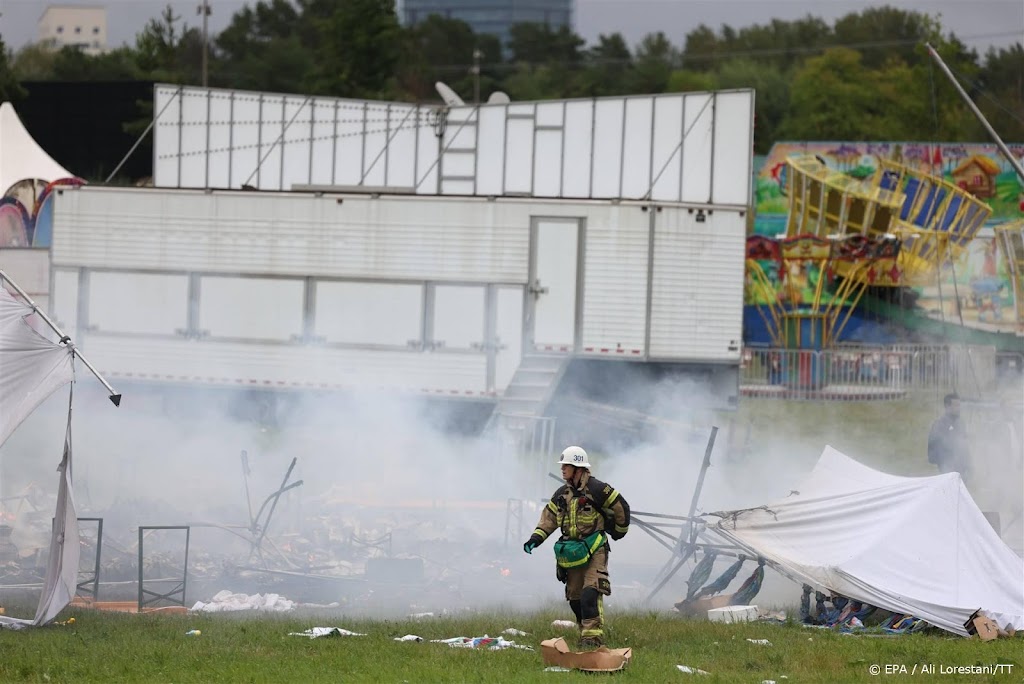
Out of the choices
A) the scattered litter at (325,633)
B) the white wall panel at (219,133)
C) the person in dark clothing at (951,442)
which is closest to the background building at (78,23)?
the white wall panel at (219,133)

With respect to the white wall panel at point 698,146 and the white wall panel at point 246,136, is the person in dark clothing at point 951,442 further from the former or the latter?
the white wall panel at point 246,136

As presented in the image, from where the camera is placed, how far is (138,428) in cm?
2195

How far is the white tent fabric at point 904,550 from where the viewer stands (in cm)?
1165

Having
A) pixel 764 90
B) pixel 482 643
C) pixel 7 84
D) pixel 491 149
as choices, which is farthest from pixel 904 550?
pixel 764 90

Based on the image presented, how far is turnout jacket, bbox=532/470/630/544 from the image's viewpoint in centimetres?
1045

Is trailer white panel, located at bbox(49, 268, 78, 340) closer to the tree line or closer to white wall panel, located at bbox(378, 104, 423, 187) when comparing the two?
white wall panel, located at bbox(378, 104, 423, 187)

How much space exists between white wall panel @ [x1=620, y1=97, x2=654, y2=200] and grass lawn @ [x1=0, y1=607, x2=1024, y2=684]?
567 inches

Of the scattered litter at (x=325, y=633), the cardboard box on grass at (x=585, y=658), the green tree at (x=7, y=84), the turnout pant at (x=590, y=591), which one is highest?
the green tree at (x=7, y=84)

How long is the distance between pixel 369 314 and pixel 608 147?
6099 mm

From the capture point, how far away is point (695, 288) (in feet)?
73.8

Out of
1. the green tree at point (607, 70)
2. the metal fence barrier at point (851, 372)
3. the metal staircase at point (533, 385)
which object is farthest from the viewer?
the green tree at point (607, 70)

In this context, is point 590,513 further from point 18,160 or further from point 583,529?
point 18,160

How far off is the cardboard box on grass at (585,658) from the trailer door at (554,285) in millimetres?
12570

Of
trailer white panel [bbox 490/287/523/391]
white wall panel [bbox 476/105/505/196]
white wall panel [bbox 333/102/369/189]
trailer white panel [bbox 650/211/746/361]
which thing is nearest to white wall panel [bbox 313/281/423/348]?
trailer white panel [bbox 490/287/523/391]
